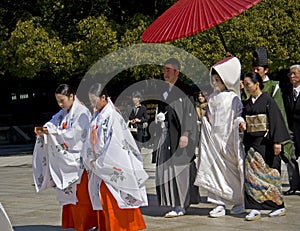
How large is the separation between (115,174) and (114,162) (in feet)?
0.41

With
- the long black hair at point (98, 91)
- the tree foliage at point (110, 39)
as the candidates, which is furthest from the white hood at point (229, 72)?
the tree foliage at point (110, 39)

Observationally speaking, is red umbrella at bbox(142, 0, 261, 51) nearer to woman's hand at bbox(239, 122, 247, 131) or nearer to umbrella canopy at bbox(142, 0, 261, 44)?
umbrella canopy at bbox(142, 0, 261, 44)

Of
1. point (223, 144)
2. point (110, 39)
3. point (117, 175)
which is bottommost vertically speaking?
point (117, 175)

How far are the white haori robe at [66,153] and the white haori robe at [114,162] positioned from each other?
320 millimetres

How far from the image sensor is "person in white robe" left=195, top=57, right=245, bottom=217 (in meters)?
7.80

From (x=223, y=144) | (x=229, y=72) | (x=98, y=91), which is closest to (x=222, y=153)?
(x=223, y=144)

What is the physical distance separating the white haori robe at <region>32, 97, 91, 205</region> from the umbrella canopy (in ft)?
4.41

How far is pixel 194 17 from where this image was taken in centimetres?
766

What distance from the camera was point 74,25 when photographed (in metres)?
19.7

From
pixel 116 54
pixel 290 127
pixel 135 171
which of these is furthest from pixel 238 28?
pixel 135 171

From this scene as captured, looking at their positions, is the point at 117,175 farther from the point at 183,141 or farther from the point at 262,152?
the point at 262,152

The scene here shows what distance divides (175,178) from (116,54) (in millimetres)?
9391

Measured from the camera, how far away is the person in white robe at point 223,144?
7.80 meters

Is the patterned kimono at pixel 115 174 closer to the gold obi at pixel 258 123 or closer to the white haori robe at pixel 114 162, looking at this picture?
the white haori robe at pixel 114 162
